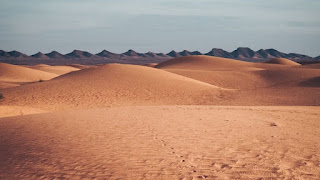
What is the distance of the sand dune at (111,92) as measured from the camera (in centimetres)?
2308

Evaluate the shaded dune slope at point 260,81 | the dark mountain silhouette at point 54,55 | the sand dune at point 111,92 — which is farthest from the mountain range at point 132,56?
the sand dune at point 111,92

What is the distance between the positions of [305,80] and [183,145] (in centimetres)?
2608

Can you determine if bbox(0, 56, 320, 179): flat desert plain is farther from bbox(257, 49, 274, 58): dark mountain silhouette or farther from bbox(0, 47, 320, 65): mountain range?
bbox(257, 49, 274, 58): dark mountain silhouette

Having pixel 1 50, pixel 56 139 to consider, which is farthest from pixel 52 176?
pixel 1 50

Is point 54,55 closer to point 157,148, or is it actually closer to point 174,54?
point 174,54

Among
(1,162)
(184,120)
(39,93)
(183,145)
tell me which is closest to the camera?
(1,162)

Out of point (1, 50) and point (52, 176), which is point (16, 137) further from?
point (1, 50)

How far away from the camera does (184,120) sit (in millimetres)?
12203

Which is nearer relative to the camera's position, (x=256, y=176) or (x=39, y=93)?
(x=256, y=176)

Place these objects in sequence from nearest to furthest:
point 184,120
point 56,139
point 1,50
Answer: point 56,139 → point 184,120 → point 1,50

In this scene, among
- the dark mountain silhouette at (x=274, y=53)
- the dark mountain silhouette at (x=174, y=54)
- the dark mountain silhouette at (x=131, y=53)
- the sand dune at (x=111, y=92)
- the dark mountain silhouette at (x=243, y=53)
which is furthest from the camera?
the dark mountain silhouette at (x=131, y=53)

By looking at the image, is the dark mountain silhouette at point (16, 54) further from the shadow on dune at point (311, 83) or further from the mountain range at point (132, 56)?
the shadow on dune at point (311, 83)

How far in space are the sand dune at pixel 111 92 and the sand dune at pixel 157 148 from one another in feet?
34.0

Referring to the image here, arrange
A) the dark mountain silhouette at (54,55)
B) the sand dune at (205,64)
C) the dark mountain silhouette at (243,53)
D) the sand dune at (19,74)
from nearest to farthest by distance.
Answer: the sand dune at (19,74) < the sand dune at (205,64) < the dark mountain silhouette at (243,53) < the dark mountain silhouette at (54,55)
